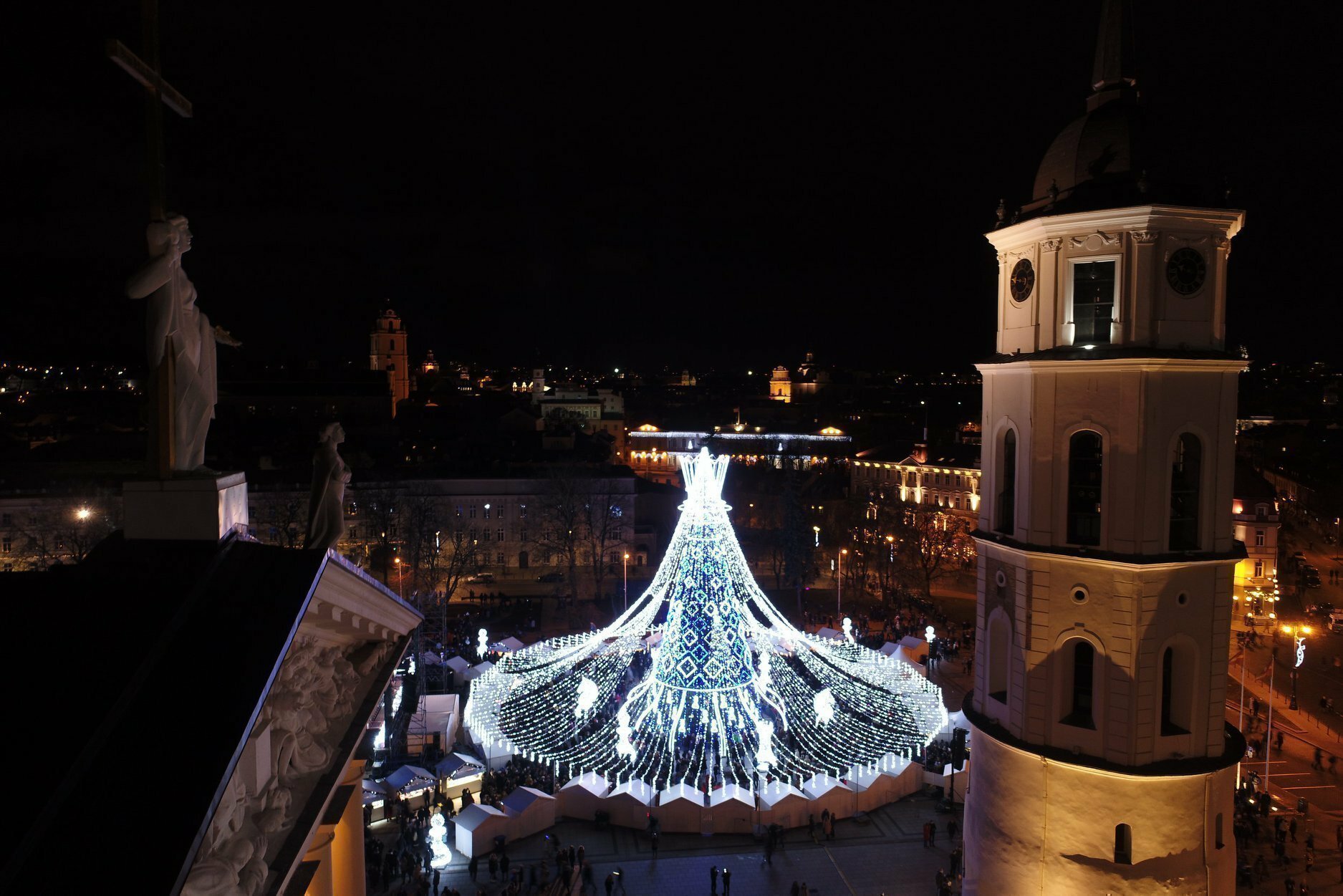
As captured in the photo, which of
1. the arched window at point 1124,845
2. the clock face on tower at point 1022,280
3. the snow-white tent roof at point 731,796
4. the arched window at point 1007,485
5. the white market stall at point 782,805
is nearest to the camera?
the arched window at point 1124,845

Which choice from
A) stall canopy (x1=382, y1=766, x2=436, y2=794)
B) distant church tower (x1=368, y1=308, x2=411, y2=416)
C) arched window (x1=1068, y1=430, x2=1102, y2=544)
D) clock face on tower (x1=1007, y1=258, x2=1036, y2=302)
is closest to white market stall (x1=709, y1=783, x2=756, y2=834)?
stall canopy (x1=382, y1=766, x2=436, y2=794)

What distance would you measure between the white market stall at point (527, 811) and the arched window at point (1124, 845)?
43.1 ft

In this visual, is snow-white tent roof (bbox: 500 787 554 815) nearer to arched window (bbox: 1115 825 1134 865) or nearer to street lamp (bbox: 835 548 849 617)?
arched window (bbox: 1115 825 1134 865)

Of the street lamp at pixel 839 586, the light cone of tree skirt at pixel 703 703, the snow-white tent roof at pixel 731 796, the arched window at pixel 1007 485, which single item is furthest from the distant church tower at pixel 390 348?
the arched window at pixel 1007 485

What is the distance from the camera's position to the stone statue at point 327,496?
669cm

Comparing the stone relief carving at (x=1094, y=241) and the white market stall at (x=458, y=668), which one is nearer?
the stone relief carving at (x=1094, y=241)

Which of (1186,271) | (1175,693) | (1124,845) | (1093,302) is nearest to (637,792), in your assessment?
(1124,845)

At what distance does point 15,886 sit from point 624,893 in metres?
16.8

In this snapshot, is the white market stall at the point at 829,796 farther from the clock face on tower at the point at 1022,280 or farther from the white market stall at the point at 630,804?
the clock face on tower at the point at 1022,280

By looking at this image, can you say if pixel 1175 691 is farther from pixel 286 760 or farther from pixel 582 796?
pixel 582 796

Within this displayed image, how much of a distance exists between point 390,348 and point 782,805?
105 m

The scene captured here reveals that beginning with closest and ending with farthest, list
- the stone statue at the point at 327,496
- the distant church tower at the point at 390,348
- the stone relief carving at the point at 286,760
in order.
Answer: the stone relief carving at the point at 286,760 → the stone statue at the point at 327,496 → the distant church tower at the point at 390,348

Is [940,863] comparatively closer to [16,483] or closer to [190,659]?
[190,659]

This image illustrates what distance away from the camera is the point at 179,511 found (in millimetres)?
6055
